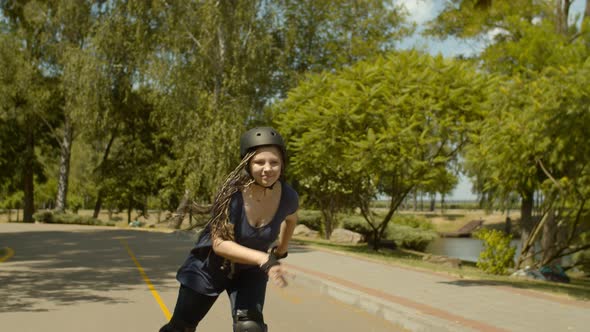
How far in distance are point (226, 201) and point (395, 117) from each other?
73.2 ft

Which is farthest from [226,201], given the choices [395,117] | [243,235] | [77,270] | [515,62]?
[515,62]

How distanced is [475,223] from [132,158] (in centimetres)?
4098

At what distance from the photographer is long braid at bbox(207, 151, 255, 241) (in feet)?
12.6

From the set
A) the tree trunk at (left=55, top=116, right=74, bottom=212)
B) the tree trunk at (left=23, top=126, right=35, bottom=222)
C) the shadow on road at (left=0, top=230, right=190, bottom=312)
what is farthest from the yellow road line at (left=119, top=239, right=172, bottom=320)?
the tree trunk at (left=23, top=126, right=35, bottom=222)

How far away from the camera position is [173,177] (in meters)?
47.6

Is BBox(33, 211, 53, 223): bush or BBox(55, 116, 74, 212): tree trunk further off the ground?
BBox(55, 116, 74, 212): tree trunk

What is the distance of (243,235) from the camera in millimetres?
3945

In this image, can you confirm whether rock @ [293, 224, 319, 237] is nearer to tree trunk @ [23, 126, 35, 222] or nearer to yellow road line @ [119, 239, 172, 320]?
tree trunk @ [23, 126, 35, 222]

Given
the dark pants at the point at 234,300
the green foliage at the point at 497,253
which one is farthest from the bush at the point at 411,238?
the dark pants at the point at 234,300

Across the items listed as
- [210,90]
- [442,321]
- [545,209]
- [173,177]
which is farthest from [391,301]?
[173,177]

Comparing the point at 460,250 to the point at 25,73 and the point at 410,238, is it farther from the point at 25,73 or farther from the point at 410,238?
the point at 25,73

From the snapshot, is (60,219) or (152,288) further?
(60,219)

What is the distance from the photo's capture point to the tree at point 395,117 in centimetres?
2528

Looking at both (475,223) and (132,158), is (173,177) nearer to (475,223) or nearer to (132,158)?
(132,158)
